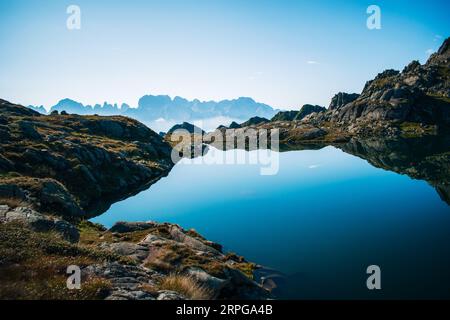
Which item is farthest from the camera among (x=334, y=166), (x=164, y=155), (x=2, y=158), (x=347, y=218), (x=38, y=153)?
(x=164, y=155)

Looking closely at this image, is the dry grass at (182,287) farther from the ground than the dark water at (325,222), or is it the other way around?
the dry grass at (182,287)

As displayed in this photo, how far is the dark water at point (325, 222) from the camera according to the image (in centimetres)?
3066

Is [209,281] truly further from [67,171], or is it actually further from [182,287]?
[67,171]

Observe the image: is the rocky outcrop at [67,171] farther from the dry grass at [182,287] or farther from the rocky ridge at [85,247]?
the dry grass at [182,287]

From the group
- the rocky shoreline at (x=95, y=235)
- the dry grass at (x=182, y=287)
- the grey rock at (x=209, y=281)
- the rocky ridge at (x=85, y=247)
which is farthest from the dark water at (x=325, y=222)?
the dry grass at (x=182, y=287)

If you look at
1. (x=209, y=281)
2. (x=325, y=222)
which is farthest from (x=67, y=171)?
(x=209, y=281)

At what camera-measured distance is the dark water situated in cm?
3066

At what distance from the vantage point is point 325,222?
163 feet

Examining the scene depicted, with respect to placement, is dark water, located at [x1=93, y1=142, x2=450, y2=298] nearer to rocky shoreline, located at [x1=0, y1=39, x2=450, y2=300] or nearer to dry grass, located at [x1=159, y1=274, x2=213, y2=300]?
rocky shoreline, located at [x1=0, y1=39, x2=450, y2=300]

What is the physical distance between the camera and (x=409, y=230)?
43.4 m

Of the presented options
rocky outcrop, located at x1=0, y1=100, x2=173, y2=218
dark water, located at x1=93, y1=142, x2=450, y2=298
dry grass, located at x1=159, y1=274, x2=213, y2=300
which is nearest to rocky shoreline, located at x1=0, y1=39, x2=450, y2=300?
dry grass, located at x1=159, y1=274, x2=213, y2=300

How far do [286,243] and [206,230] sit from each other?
1634cm
